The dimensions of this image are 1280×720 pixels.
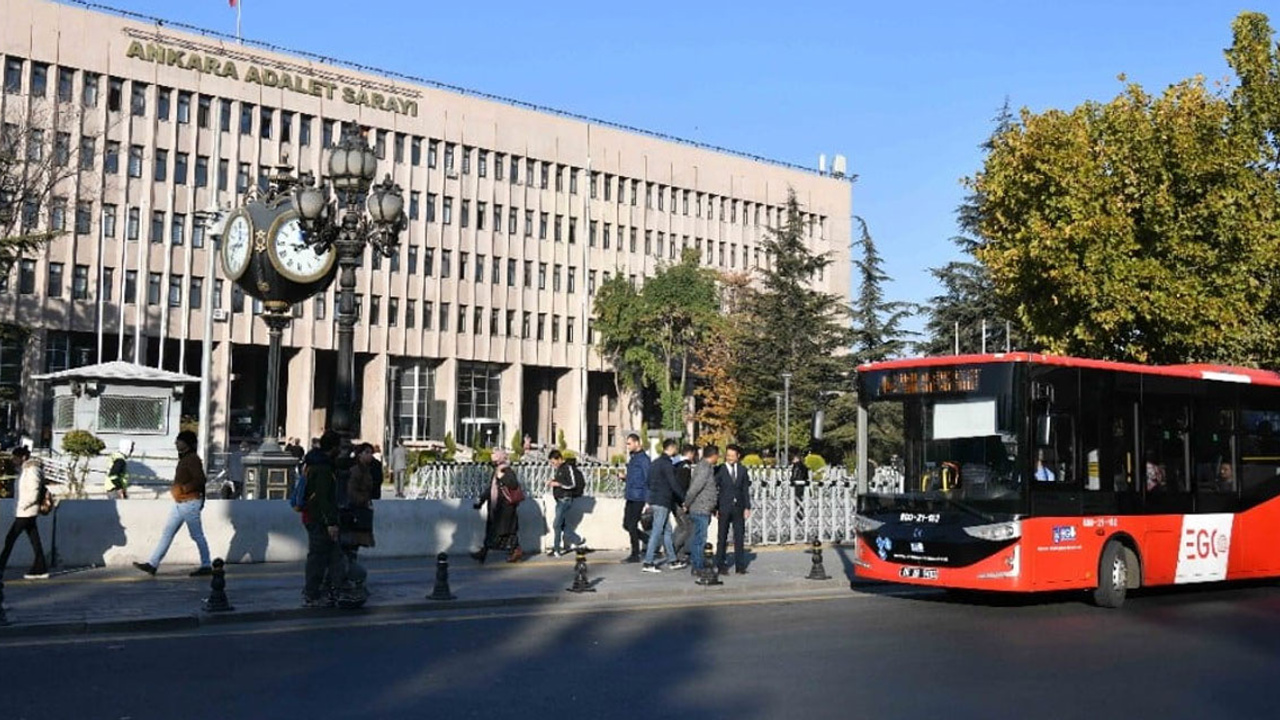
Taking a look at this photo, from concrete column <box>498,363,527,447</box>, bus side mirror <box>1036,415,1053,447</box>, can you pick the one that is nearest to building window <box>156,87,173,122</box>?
concrete column <box>498,363,527,447</box>

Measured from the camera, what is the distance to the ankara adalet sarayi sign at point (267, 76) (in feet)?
228

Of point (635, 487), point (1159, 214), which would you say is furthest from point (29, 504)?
point (1159, 214)

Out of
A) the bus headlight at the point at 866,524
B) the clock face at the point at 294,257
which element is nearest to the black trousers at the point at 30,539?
the clock face at the point at 294,257

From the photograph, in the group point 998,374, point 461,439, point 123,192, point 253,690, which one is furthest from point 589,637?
point 461,439

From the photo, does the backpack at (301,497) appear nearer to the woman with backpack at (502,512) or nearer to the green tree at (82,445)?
the woman with backpack at (502,512)

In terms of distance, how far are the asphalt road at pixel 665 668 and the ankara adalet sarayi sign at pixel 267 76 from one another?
61.3 meters

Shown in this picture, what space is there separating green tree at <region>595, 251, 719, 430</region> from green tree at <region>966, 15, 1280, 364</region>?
171 ft

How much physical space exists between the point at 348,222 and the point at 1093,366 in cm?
892

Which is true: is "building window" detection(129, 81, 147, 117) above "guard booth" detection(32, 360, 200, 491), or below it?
above

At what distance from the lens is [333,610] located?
14359mm

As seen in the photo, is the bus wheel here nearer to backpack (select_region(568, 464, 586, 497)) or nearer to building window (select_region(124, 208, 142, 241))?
backpack (select_region(568, 464, 586, 497))

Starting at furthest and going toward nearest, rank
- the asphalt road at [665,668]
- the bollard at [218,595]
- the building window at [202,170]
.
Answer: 1. the building window at [202,170]
2. the bollard at [218,595]
3. the asphalt road at [665,668]

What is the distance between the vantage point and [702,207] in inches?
3748

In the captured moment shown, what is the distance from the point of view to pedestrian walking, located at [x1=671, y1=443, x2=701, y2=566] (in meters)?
20.1
